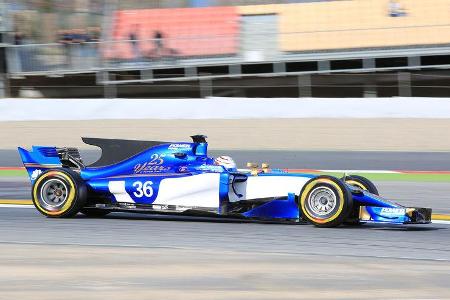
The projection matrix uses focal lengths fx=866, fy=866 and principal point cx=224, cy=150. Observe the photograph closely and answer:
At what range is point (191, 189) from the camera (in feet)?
27.8

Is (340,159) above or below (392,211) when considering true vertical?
above

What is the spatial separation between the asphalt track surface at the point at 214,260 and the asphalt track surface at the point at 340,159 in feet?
16.9

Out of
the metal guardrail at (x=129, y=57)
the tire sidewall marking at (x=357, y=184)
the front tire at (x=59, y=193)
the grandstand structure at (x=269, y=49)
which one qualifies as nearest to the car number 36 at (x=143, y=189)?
the front tire at (x=59, y=193)

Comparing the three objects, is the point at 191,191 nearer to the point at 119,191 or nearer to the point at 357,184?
the point at 119,191

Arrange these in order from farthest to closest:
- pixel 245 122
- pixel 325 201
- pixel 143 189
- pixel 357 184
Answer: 1. pixel 245 122
2. pixel 357 184
3. pixel 143 189
4. pixel 325 201

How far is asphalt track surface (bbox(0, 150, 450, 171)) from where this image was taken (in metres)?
13.8

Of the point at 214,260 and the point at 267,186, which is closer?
the point at 214,260

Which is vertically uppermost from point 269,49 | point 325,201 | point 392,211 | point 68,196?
point 269,49

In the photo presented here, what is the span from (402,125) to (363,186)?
6.70 meters

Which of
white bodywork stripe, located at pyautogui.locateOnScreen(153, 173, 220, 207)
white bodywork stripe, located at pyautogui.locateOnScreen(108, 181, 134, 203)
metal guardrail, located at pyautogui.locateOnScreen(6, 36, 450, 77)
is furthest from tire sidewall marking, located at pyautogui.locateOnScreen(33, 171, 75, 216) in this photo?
metal guardrail, located at pyautogui.locateOnScreen(6, 36, 450, 77)

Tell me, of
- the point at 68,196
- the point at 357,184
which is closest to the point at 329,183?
the point at 357,184

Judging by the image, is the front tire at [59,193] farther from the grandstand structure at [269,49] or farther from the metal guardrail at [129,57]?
the metal guardrail at [129,57]

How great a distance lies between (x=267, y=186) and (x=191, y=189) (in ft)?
2.46

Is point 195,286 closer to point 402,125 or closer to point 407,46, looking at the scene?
point 402,125
